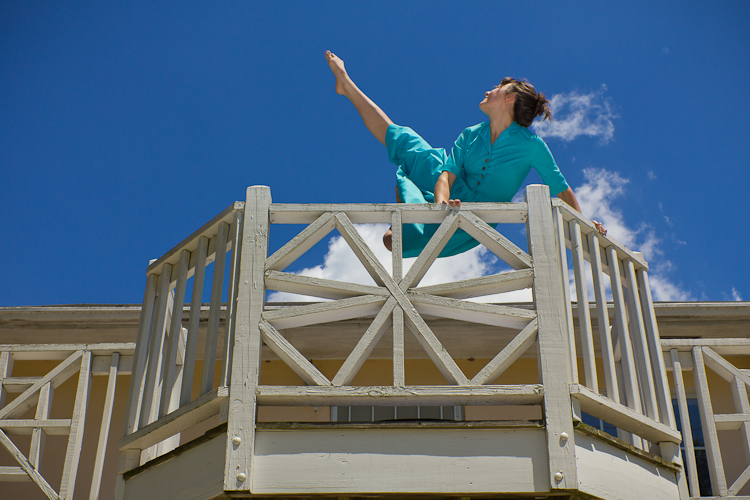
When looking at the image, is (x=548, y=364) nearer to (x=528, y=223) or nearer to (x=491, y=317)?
(x=491, y=317)

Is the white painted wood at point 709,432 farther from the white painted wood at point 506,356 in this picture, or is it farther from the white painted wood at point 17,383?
the white painted wood at point 17,383

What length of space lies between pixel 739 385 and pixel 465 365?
255 cm

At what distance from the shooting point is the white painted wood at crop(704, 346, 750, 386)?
5328 millimetres

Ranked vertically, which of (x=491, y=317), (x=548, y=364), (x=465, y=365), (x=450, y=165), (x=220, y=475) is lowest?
(x=220, y=475)

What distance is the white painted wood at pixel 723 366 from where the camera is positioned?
5328 millimetres

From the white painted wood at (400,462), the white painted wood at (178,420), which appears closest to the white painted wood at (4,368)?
the white painted wood at (178,420)

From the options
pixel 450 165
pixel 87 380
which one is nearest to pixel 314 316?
pixel 450 165

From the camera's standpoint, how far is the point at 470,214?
14.8ft

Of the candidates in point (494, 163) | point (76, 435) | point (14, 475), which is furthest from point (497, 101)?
point (14, 475)

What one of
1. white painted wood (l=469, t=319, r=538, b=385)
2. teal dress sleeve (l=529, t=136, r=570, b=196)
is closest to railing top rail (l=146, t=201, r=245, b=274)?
white painted wood (l=469, t=319, r=538, b=385)

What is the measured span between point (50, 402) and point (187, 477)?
2.02 metres

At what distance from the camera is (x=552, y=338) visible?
4102 mm

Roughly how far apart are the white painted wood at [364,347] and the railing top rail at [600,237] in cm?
122

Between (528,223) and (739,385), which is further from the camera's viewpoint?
(739,385)
